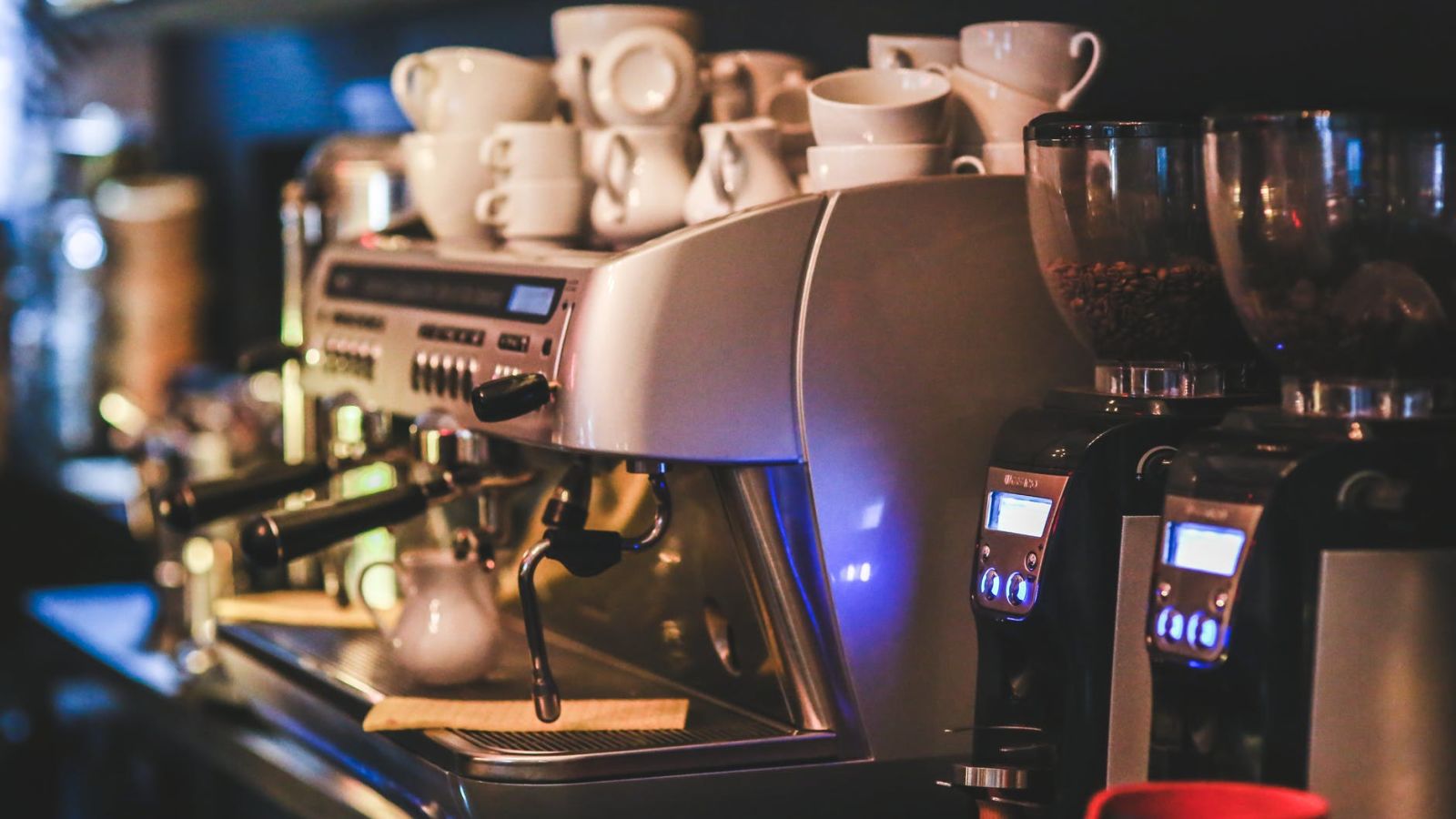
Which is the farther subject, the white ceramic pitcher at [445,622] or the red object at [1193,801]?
the white ceramic pitcher at [445,622]

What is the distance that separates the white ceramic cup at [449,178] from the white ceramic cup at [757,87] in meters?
0.23

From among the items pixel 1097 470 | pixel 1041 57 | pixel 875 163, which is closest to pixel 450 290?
pixel 875 163

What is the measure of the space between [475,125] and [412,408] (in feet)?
0.96

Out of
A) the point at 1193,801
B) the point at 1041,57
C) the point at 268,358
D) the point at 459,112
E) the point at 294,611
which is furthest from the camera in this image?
the point at 268,358

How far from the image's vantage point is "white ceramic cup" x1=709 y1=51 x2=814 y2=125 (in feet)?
4.85

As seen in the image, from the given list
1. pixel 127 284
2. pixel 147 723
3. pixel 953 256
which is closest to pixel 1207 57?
pixel 953 256

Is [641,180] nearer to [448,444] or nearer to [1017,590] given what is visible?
[448,444]

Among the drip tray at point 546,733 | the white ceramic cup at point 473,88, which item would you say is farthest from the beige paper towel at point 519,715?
the white ceramic cup at point 473,88

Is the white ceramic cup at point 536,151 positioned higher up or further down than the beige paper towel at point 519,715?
higher up

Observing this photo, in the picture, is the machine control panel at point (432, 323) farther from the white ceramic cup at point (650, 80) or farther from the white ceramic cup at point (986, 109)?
the white ceramic cup at point (986, 109)

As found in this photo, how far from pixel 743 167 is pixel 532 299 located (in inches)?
7.4

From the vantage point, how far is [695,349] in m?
1.15

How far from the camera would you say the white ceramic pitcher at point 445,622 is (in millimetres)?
1349

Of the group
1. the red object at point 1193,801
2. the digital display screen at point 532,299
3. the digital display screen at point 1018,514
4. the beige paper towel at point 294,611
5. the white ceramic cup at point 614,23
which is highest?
the white ceramic cup at point 614,23
